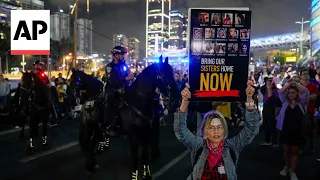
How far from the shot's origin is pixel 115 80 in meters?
6.39

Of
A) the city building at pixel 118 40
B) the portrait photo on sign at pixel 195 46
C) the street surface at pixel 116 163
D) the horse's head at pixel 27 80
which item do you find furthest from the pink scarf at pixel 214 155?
the city building at pixel 118 40

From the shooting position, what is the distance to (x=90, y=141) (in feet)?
23.3

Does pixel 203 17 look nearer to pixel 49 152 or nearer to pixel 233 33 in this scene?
pixel 233 33

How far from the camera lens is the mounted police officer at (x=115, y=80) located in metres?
6.41

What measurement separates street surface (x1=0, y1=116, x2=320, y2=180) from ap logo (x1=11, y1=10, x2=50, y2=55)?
9.39 feet

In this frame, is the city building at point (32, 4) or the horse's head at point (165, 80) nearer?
the horse's head at point (165, 80)

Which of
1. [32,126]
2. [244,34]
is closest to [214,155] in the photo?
[244,34]

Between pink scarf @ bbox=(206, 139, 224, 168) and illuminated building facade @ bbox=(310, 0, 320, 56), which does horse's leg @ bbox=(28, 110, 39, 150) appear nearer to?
pink scarf @ bbox=(206, 139, 224, 168)

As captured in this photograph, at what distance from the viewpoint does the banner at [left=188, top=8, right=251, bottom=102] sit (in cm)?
398

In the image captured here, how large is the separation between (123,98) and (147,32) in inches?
5627

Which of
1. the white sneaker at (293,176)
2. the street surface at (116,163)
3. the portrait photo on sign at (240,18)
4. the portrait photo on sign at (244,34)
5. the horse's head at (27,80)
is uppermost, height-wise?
the portrait photo on sign at (240,18)

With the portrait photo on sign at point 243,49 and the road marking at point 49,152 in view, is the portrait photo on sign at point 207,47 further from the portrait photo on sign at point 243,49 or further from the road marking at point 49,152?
the road marking at point 49,152

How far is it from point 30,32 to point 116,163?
15.0 feet

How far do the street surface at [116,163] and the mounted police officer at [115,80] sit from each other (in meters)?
1.41
